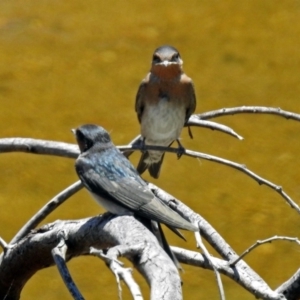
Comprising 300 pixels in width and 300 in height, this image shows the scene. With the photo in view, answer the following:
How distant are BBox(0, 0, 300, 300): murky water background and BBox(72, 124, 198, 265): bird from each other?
7.50ft

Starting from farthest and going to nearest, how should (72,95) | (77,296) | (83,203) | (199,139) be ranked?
(72,95), (199,139), (83,203), (77,296)

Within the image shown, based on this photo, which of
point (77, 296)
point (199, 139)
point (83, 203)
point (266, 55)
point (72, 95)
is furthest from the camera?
point (266, 55)

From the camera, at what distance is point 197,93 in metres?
7.41

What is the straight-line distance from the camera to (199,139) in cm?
706

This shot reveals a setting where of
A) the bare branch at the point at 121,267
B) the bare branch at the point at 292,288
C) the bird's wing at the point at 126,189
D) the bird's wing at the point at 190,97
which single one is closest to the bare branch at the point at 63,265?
the bare branch at the point at 121,267

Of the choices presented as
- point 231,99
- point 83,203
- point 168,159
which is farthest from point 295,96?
point 83,203

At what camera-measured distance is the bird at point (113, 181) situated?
314 centimetres

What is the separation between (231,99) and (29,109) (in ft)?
4.91

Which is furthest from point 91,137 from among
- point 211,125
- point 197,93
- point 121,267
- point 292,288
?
point 197,93

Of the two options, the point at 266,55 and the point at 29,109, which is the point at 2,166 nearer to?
the point at 29,109

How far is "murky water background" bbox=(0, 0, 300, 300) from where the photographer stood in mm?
6309

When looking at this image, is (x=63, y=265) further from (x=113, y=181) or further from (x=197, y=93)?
(x=197, y=93)

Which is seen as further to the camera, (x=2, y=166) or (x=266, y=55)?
(x=266, y=55)

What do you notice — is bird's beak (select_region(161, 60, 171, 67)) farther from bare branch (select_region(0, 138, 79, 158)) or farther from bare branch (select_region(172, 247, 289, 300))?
bare branch (select_region(172, 247, 289, 300))
